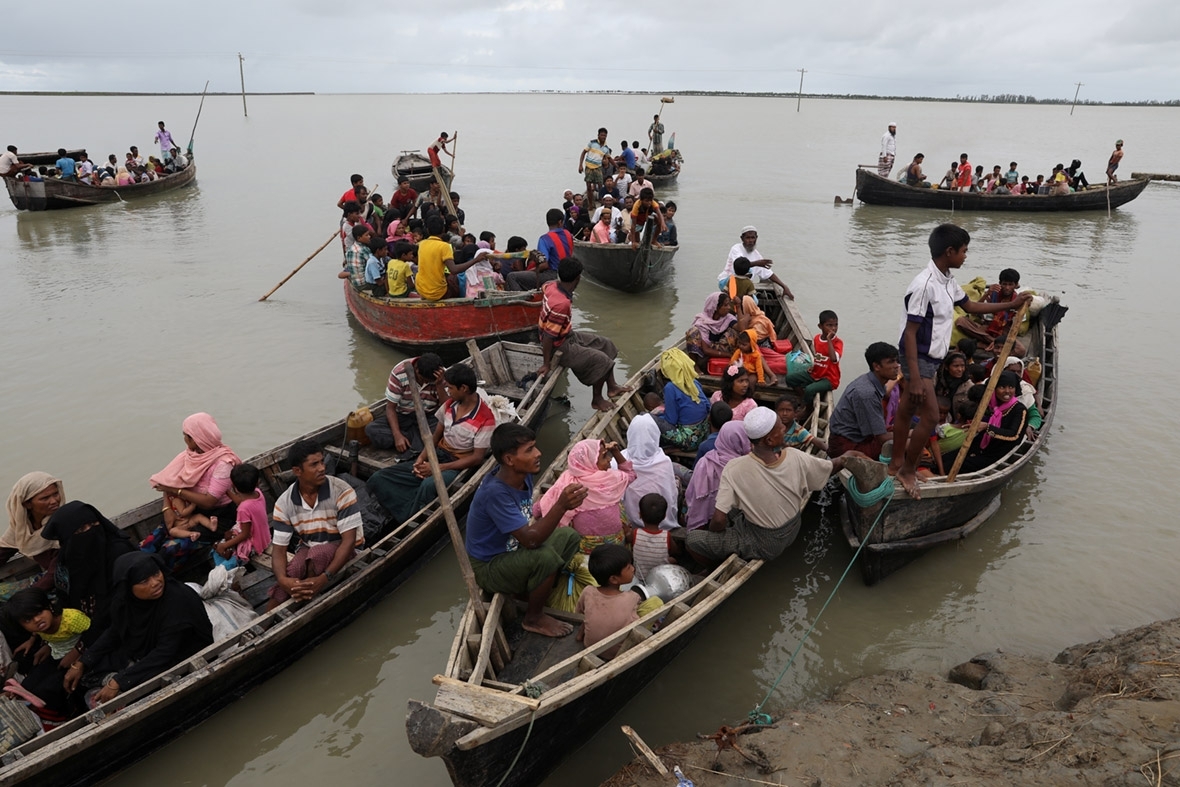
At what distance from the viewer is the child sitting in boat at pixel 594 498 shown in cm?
430

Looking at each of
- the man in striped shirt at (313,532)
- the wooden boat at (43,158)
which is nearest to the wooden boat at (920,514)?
the man in striped shirt at (313,532)

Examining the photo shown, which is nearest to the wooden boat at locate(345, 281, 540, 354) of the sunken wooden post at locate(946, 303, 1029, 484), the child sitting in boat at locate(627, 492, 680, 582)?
the child sitting in boat at locate(627, 492, 680, 582)

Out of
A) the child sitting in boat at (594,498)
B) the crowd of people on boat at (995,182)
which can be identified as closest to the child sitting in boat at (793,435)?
the child sitting in boat at (594,498)

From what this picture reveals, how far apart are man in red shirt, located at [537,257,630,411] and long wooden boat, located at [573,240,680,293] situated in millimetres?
4156

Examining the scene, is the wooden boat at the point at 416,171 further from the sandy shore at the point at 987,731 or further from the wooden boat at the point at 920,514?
the sandy shore at the point at 987,731

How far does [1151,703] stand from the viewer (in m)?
3.29

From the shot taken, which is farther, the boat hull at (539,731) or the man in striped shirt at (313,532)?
the man in striped shirt at (313,532)

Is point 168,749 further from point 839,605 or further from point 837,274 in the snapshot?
point 837,274

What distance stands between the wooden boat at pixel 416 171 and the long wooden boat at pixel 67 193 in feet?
24.1

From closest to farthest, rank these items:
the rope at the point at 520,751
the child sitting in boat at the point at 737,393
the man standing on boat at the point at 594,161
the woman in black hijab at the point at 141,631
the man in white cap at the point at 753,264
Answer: the rope at the point at 520,751, the woman in black hijab at the point at 141,631, the child sitting in boat at the point at 737,393, the man in white cap at the point at 753,264, the man standing on boat at the point at 594,161

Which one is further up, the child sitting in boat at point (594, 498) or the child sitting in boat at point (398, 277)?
the child sitting in boat at point (398, 277)

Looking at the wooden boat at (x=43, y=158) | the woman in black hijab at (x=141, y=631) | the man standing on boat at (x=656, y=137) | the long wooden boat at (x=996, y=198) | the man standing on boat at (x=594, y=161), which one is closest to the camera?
the woman in black hijab at (x=141, y=631)

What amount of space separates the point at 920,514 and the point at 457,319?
560cm

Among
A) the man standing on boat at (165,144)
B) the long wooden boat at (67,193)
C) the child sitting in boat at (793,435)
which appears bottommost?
the child sitting in boat at (793,435)
